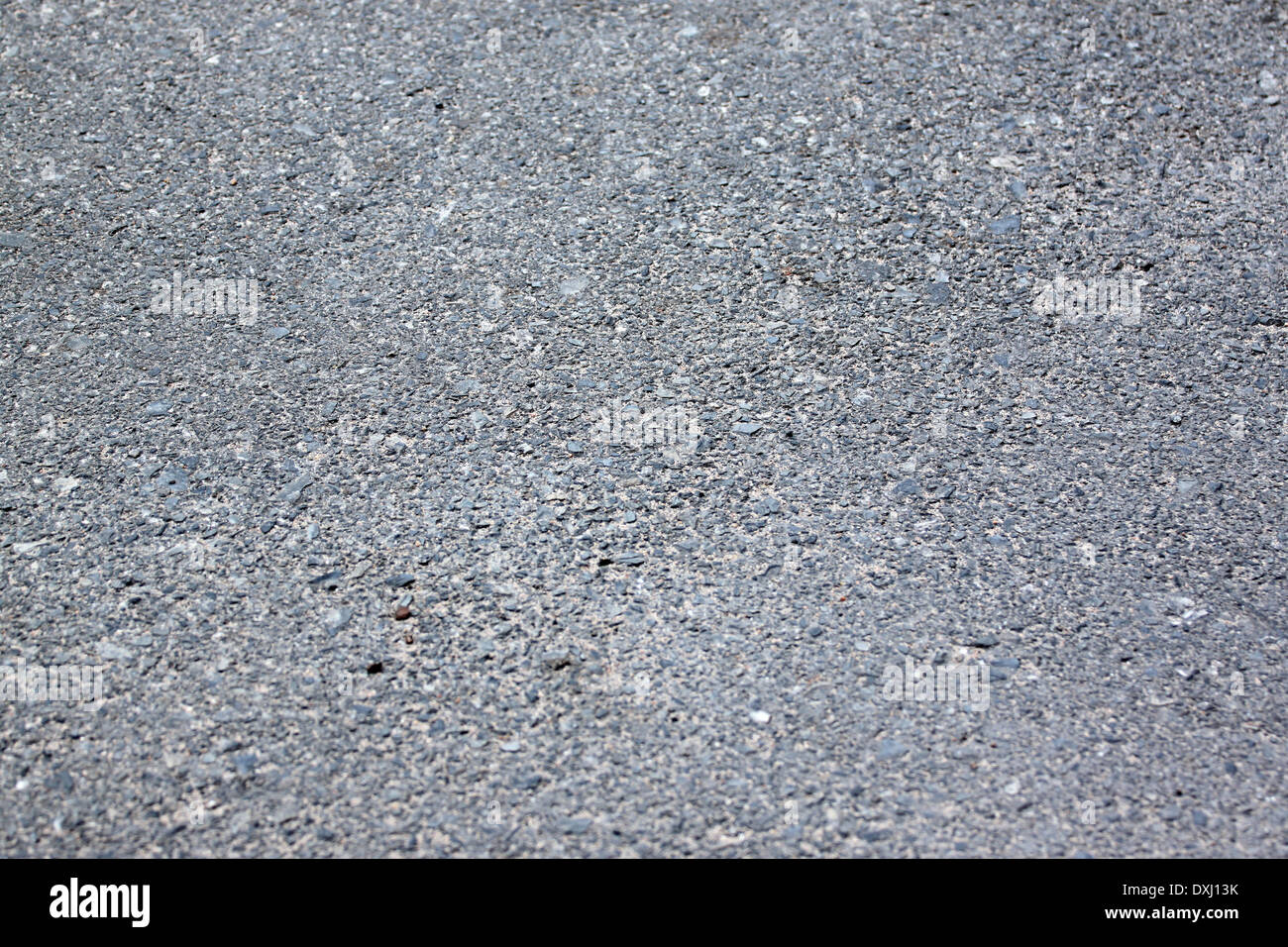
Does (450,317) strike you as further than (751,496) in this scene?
Yes

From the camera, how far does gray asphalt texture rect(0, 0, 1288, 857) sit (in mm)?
2379

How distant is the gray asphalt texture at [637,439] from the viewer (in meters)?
2.38

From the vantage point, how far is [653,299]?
11.1 ft

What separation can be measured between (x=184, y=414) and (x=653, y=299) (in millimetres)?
1444

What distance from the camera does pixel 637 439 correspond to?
303cm

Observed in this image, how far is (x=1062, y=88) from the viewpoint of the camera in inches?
157

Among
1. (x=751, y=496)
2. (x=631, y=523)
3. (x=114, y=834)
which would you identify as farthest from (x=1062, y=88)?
(x=114, y=834)
